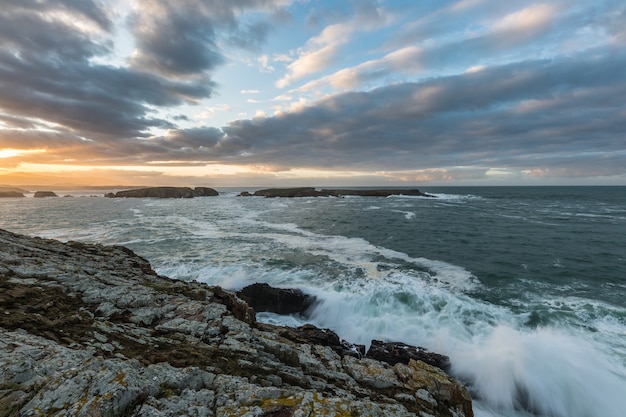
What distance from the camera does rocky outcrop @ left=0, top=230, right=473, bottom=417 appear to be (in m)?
4.90

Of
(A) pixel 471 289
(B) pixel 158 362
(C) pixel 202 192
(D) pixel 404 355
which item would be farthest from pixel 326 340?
(C) pixel 202 192

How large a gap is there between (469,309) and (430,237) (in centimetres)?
2214

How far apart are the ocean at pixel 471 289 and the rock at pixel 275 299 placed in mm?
713

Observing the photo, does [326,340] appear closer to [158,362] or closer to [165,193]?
[158,362]

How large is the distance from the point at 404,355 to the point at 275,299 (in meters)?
8.89

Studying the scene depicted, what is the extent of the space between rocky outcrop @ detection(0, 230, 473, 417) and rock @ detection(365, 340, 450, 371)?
2495 mm

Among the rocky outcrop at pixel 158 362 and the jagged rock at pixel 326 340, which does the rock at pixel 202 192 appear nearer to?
the rocky outcrop at pixel 158 362

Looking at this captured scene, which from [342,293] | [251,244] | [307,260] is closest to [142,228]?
[251,244]

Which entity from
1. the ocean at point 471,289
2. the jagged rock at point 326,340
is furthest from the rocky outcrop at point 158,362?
the ocean at point 471,289

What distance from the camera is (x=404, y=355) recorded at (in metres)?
12.6

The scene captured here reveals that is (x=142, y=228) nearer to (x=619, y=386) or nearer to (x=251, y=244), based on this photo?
(x=251, y=244)

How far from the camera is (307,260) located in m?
26.8

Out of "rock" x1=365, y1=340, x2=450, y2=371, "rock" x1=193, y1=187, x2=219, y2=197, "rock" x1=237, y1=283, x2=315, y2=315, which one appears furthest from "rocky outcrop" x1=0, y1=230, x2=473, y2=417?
"rock" x1=193, y1=187, x2=219, y2=197

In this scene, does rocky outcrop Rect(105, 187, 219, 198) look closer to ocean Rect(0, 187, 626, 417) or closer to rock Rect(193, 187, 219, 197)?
rock Rect(193, 187, 219, 197)
